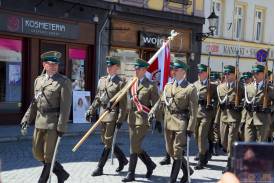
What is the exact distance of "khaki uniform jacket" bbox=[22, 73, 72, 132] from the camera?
23.2ft

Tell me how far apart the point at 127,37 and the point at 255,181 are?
16509 mm

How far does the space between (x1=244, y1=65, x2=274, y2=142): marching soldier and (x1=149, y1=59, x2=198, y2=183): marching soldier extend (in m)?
1.42

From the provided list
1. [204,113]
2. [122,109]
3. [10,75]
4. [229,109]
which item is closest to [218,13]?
[10,75]

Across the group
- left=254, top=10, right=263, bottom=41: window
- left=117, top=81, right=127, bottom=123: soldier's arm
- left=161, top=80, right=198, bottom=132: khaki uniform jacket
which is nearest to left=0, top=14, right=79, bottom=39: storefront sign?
left=117, top=81, right=127, bottom=123: soldier's arm

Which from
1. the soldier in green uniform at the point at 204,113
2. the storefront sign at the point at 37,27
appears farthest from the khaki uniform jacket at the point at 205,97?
the storefront sign at the point at 37,27

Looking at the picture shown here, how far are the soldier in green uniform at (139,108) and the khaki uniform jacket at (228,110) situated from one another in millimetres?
1793

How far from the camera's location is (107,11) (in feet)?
60.4

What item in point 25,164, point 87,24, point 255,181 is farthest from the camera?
point 87,24

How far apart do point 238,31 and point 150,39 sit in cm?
749

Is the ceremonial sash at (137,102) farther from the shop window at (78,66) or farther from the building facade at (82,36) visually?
the shop window at (78,66)

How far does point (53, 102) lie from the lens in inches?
283

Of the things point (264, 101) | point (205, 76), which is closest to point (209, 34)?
point (205, 76)

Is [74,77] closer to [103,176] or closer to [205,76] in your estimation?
[205,76]

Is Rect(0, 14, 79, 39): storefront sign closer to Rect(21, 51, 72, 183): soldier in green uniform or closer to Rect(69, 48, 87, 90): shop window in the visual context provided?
Rect(69, 48, 87, 90): shop window
